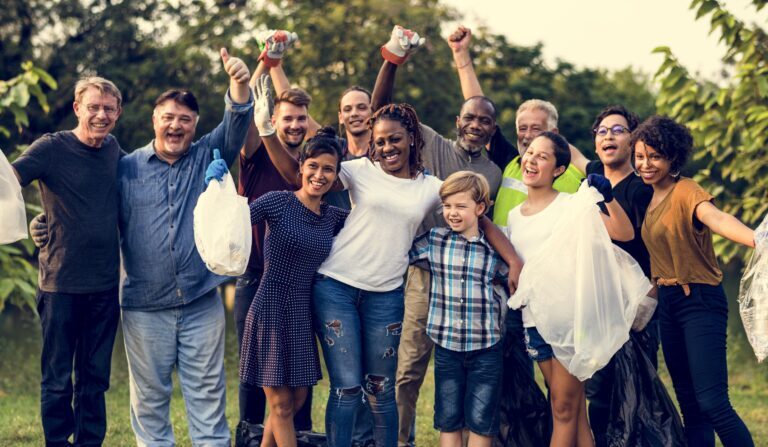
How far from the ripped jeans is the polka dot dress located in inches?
4.3

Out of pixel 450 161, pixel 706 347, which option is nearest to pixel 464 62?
pixel 450 161

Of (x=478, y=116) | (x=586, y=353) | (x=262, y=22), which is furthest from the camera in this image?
(x=262, y=22)

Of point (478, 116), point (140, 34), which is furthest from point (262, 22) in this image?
point (478, 116)

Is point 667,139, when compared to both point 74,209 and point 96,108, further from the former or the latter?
point 74,209

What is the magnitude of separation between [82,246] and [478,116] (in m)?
2.24

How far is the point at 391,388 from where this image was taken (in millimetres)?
4809

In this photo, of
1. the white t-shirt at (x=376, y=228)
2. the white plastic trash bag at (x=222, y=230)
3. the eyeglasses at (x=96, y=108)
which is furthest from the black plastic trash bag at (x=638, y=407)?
the eyeglasses at (x=96, y=108)

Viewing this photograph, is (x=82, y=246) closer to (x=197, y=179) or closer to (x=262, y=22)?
(x=197, y=179)

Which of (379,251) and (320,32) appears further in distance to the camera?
(320,32)

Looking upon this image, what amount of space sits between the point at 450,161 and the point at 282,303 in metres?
1.39

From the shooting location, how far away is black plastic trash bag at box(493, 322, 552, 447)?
5.13 meters

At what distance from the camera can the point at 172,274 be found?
4.82m

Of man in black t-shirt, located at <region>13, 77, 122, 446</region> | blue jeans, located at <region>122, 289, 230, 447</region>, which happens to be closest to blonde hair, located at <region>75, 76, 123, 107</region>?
man in black t-shirt, located at <region>13, 77, 122, 446</region>

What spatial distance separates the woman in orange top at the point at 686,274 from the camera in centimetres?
468
